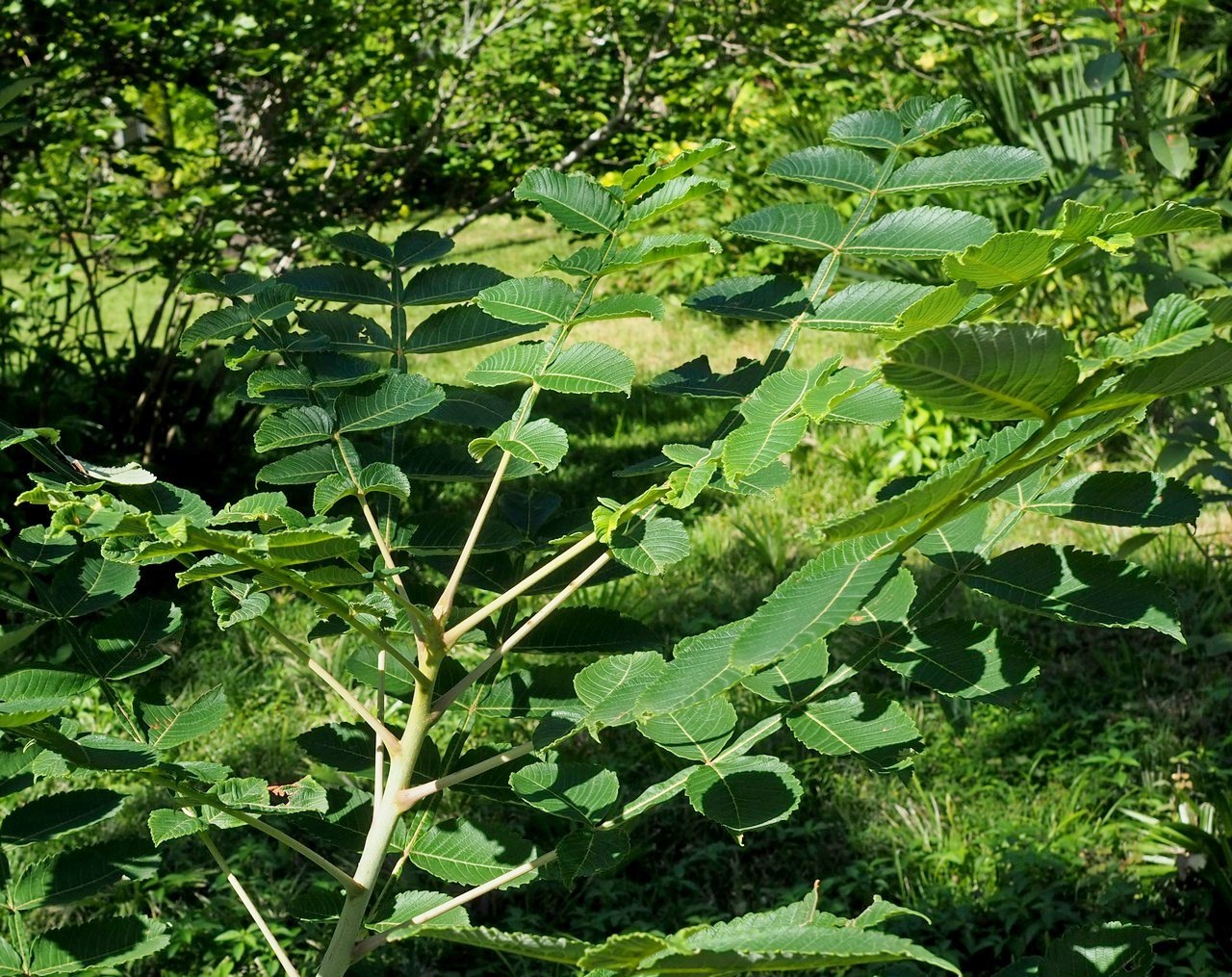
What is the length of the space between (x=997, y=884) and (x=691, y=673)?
2249 millimetres

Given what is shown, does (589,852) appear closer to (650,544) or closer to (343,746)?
(650,544)

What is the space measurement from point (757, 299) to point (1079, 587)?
1.18 feet

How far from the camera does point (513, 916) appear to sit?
2756 mm

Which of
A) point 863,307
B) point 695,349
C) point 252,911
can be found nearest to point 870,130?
point 863,307

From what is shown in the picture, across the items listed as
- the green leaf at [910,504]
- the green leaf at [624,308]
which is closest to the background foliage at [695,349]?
the green leaf at [624,308]

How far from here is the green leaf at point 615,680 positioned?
3.02 feet

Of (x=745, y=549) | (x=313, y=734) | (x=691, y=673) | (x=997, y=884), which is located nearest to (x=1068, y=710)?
(x=997, y=884)

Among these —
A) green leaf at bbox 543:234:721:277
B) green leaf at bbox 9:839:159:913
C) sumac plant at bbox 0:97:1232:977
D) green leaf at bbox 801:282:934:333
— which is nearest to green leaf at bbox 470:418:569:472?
sumac plant at bbox 0:97:1232:977

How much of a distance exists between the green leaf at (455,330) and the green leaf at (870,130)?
0.33 metres

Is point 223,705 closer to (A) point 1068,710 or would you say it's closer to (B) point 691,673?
(B) point 691,673

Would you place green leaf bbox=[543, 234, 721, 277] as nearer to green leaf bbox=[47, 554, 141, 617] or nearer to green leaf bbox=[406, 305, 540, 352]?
green leaf bbox=[406, 305, 540, 352]

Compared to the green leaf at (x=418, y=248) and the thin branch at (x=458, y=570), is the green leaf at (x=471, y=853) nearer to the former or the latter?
the thin branch at (x=458, y=570)

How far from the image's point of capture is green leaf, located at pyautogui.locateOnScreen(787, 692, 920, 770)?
0.89m

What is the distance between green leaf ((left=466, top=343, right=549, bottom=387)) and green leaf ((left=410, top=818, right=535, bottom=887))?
0.39 metres
